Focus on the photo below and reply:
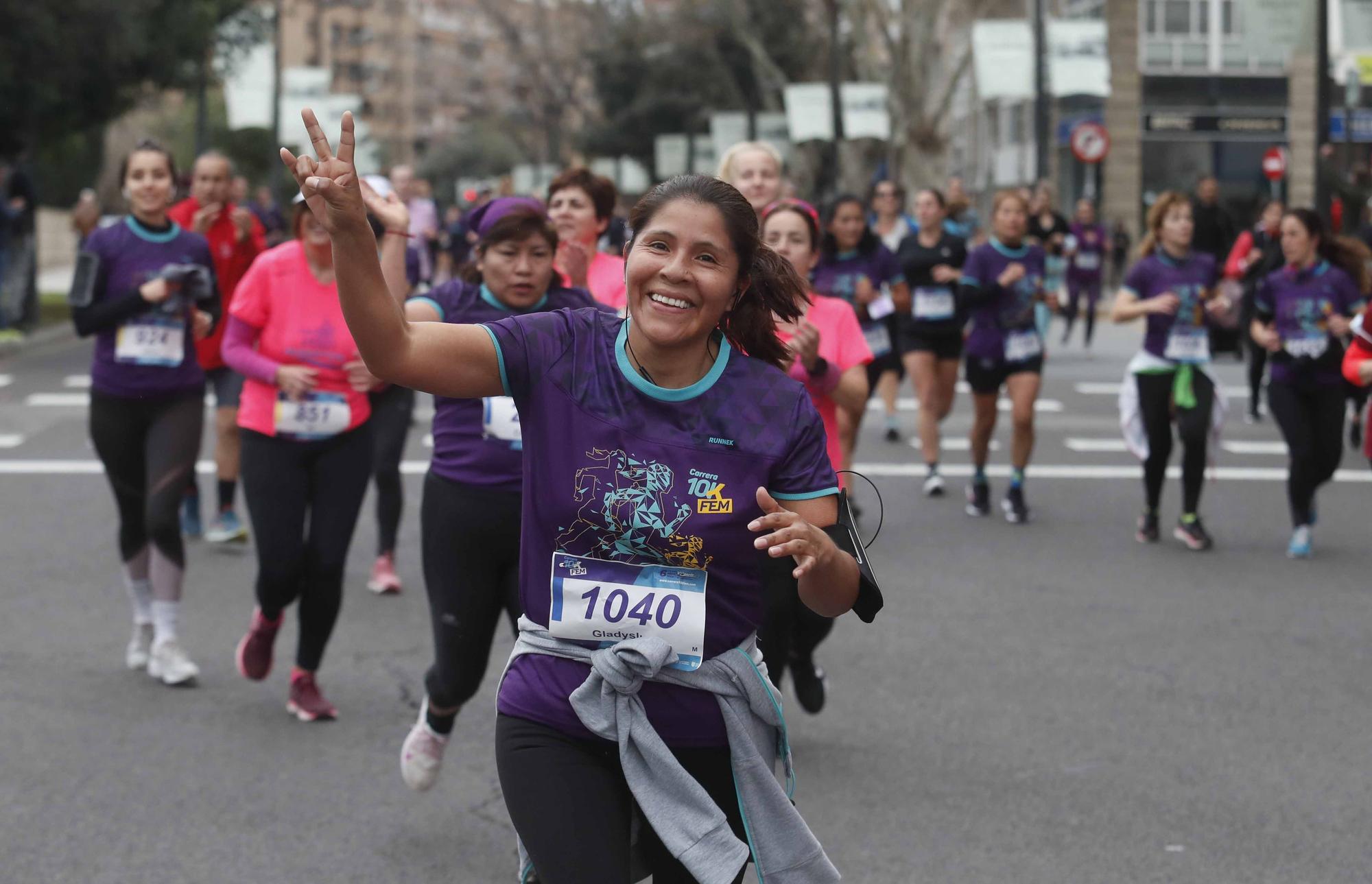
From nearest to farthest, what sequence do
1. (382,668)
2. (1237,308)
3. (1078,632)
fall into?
(382,668), (1078,632), (1237,308)

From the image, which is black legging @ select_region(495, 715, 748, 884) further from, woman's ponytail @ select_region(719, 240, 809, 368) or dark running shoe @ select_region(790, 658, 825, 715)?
dark running shoe @ select_region(790, 658, 825, 715)

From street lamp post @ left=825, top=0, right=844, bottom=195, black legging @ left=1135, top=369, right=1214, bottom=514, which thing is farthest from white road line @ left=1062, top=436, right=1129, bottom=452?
street lamp post @ left=825, top=0, right=844, bottom=195

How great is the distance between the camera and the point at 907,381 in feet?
66.0

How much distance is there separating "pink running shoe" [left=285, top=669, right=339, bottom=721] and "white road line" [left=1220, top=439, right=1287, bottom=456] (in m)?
9.38

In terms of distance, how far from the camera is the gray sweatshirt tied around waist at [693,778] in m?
3.09

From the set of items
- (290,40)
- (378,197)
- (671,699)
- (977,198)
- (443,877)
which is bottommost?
(443,877)

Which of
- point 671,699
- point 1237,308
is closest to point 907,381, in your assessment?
point 1237,308

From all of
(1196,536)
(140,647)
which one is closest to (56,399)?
(140,647)

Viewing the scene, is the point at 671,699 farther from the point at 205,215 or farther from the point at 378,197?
the point at 205,215

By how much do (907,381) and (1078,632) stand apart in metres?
12.4

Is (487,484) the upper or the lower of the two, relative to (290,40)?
lower

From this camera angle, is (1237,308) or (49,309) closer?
(1237,308)

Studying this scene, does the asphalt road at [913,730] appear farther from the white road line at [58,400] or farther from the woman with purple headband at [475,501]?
the white road line at [58,400]

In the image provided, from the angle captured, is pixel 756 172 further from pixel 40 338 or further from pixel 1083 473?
pixel 40 338
